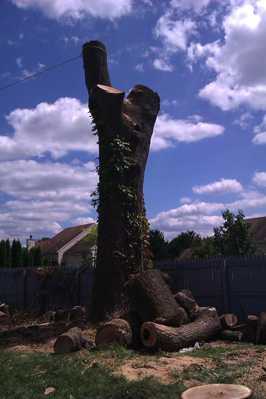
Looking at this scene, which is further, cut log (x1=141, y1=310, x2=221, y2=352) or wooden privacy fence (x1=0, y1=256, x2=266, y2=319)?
wooden privacy fence (x1=0, y1=256, x2=266, y2=319)

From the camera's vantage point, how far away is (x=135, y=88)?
14188 mm

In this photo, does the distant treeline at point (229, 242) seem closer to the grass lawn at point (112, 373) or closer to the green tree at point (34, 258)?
the green tree at point (34, 258)

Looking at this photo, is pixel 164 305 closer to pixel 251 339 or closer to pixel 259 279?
pixel 251 339

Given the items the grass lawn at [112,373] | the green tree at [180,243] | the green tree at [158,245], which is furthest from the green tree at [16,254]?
the grass lawn at [112,373]

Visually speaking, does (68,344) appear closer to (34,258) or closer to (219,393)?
(219,393)

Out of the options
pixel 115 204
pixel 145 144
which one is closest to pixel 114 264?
pixel 115 204

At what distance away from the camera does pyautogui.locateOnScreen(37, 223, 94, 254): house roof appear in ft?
199

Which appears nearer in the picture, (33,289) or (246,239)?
(33,289)

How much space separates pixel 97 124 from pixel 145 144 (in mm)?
1351

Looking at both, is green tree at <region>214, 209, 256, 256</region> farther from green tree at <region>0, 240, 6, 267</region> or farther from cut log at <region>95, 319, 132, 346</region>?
cut log at <region>95, 319, 132, 346</region>

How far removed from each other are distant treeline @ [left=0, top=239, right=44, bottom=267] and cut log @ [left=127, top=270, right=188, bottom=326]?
26391mm

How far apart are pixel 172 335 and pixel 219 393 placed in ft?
13.5

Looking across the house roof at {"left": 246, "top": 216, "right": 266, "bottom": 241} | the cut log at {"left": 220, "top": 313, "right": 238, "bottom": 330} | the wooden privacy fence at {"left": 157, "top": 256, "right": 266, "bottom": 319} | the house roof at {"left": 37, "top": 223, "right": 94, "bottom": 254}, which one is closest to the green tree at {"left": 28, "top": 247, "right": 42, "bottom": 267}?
the house roof at {"left": 246, "top": 216, "right": 266, "bottom": 241}

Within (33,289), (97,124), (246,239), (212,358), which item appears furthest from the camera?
(246,239)
